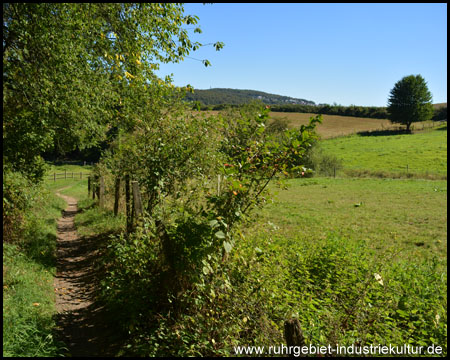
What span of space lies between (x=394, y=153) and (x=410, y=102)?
31.2 m

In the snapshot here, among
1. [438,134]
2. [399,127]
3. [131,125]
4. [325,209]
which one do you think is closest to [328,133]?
[399,127]

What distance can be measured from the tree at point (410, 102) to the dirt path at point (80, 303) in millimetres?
70648

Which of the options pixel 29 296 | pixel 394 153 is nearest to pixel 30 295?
pixel 29 296

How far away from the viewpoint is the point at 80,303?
232 inches

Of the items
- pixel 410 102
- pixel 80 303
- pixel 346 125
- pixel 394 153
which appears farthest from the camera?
pixel 346 125

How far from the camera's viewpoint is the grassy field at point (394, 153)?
33.7 m

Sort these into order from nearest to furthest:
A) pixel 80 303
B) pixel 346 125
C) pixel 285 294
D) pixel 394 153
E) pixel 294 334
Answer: pixel 294 334
pixel 285 294
pixel 80 303
pixel 394 153
pixel 346 125

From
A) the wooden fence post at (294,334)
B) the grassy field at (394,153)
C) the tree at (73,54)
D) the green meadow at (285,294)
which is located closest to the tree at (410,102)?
the grassy field at (394,153)

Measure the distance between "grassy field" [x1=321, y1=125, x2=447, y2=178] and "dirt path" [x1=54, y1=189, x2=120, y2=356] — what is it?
31.3 m

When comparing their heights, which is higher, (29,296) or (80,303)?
(29,296)

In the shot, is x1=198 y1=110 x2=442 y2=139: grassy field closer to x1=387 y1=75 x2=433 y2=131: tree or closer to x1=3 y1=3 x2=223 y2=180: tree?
x1=387 y1=75 x2=433 y2=131: tree

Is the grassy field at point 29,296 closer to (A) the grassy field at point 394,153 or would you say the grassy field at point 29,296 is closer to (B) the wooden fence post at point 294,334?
(B) the wooden fence post at point 294,334

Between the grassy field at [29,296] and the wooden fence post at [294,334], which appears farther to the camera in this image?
the grassy field at [29,296]

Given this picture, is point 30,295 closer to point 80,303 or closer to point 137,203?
point 80,303
